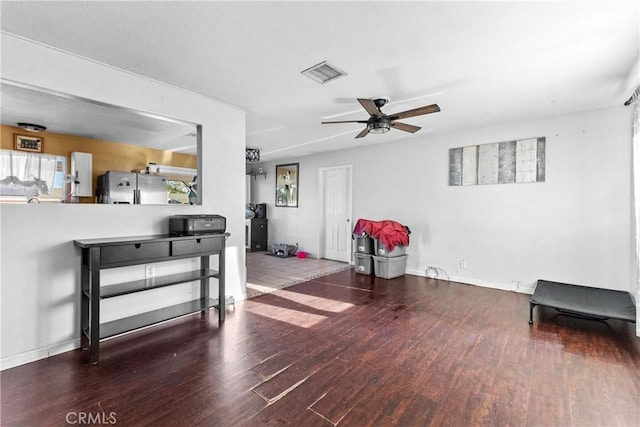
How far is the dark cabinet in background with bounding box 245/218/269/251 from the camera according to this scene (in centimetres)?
790

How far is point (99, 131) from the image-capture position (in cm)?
490

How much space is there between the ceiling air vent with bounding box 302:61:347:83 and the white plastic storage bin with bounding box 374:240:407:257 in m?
3.02

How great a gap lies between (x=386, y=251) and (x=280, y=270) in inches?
79.4

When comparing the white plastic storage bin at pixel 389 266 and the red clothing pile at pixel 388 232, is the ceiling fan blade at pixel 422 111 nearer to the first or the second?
the red clothing pile at pixel 388 232

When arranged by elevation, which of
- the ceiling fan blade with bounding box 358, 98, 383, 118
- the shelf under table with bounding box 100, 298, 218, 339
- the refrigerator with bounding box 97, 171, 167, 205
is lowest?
the shelf under table with bounding box 100, 298, 218, 339

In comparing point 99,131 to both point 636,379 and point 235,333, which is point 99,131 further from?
point 636,379

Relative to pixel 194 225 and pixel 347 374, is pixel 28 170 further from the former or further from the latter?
pixel 347 374

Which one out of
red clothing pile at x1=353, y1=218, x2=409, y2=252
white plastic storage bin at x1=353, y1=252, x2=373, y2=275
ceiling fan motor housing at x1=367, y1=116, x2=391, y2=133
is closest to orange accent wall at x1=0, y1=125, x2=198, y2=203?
red clothing pile at x1=353, y1=218, x2=409, y2=252

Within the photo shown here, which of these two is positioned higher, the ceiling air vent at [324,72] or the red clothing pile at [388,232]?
the ceiling air vent at [324,72]

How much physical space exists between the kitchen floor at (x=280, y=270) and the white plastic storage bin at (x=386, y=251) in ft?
3.20

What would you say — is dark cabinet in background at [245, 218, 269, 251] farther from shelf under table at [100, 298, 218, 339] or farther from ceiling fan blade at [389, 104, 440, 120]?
ceiling fan blade at [389, 104, 440, 120]

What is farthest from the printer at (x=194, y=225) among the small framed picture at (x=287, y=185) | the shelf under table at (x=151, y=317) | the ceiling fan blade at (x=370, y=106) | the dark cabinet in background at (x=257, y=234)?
the dark cabinet in background at (x=257, y=234)

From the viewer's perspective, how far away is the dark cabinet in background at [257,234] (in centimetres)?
790

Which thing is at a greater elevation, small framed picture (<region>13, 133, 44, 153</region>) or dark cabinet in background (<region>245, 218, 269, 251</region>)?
small framed picture (<region>13, 133, 44, 153</region>)
